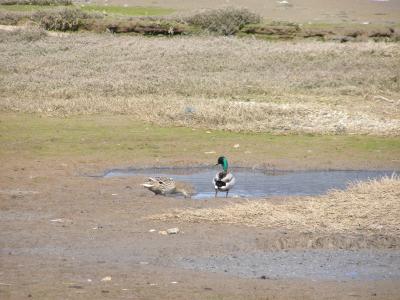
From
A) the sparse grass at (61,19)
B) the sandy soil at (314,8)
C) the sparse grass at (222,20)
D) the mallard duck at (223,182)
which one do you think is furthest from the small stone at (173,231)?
the sandy soil at (314,8)

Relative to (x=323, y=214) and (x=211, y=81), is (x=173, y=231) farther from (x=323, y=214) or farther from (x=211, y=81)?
(x=211, y=81)

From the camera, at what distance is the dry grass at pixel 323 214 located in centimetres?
1188

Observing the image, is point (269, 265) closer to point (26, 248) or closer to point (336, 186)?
point (26, 248)

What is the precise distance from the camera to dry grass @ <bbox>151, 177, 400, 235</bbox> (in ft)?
39.0

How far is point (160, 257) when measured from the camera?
1052 cm

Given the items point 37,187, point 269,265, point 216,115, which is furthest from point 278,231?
point 216,115

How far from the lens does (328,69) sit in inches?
1061

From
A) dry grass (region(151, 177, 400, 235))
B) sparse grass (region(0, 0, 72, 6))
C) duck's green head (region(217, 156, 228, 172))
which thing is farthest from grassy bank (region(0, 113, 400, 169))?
sparse grass (region(0, 0, 72, 6))

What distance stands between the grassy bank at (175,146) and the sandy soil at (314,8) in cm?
1968

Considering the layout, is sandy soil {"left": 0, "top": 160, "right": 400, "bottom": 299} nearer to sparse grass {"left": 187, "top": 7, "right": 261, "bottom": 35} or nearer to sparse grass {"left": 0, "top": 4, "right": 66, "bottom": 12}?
sparse grass {"left": 187, "top": 7, "right": 261, "bottom": 35}

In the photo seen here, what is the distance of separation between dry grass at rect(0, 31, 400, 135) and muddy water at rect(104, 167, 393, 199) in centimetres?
325

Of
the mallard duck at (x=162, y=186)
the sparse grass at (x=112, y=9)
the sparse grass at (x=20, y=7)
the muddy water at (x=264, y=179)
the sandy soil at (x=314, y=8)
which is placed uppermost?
the sandy soil at (x=314, y=8)

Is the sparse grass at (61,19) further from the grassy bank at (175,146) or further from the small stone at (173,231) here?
the small stone at (173,231)

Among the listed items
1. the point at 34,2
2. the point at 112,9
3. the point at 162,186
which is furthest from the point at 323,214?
the point at 34,2
